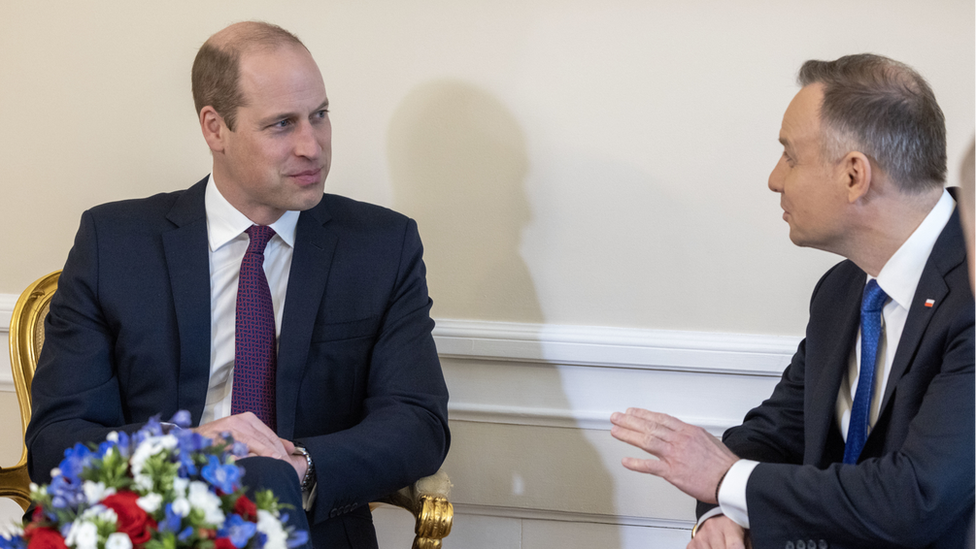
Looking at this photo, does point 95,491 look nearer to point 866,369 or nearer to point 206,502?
point 206,502

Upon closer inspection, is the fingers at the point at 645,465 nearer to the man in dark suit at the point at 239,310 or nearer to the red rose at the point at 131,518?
the man in dark suit at the point at 239,310

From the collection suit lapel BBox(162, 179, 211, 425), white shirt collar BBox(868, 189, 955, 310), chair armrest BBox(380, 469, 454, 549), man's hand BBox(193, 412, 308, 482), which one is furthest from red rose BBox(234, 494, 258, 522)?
white shirt collar BBox(868, 189, 955, 310)

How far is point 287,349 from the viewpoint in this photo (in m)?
1.94

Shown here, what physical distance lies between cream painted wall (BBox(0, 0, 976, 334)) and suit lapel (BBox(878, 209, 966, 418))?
28.9 inches

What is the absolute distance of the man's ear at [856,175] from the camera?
165cm

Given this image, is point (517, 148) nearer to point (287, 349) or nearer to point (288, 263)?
point (288, 263)

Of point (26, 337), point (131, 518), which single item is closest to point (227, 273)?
point (26, 337)

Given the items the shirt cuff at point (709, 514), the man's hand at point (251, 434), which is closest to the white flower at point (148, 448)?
the man's hand at point (251, 434)

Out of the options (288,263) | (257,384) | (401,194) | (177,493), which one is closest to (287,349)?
(257,384)

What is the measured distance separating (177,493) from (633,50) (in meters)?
1.75

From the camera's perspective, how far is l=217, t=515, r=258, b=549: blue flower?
1.05 m

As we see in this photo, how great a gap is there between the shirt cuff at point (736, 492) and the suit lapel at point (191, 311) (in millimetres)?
1186

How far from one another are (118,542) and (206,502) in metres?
0.11

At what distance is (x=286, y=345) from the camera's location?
1938 mm
